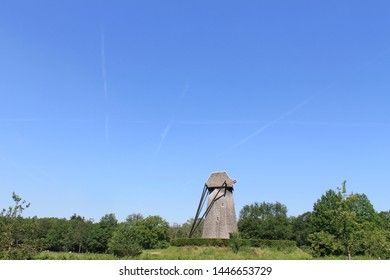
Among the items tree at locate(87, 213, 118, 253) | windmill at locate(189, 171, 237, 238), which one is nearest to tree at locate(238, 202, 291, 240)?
windmill at locate(189, 171, 237, 238)

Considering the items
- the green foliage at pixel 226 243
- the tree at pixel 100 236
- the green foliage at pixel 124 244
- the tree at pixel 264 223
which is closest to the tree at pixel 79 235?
the tree at pixel 100 236

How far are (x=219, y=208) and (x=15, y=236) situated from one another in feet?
98.7

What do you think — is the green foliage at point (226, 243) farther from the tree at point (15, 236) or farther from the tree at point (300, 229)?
the tree at point (300, 229)

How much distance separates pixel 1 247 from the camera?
18016 millimetres

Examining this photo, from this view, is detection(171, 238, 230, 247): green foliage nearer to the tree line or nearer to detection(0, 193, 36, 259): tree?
the tree line

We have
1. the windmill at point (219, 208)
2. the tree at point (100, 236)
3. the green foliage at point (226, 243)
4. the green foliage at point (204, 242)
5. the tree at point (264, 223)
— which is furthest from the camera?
the tree at point (100, 236)

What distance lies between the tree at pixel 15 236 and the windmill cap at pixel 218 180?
30.4m

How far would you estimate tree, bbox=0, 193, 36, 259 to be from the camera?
1800cm

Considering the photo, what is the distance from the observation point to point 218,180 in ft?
154

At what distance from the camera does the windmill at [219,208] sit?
1714 inches

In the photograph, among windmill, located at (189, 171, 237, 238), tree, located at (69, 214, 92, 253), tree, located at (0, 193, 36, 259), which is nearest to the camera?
tree, located at (0, 193, 36, 259)
